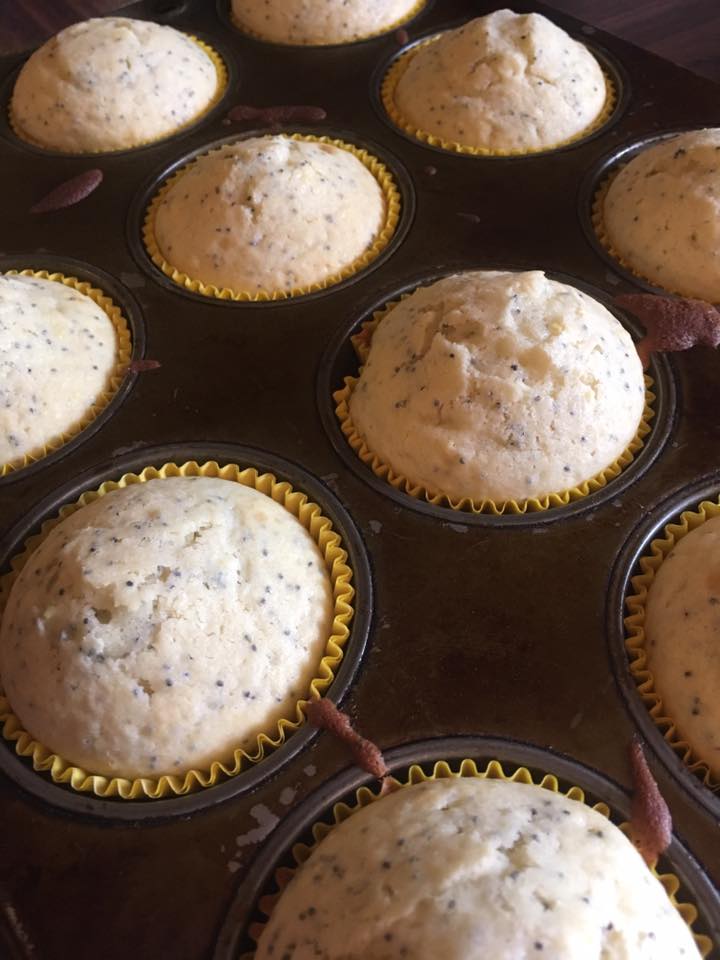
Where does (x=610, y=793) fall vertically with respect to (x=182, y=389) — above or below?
below

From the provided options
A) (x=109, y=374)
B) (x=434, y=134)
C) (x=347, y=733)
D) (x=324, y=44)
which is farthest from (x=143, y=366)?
(x=324, y=44)

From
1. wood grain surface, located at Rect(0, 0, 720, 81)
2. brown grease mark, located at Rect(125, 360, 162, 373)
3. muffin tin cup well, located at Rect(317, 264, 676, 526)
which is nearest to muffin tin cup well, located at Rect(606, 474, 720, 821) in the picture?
muffin tin cup well, located at Rect(317, 264, 676, 526)

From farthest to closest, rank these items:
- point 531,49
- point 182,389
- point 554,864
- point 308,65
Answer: point 308,65 < point 531,49 < point 182,389 < point 554,864

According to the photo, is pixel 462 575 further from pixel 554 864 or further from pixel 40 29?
pixel 40 29

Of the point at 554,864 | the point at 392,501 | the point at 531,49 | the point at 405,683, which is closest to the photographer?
the point at 554,864

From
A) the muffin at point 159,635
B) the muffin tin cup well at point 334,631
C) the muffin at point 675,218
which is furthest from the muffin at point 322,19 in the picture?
the muffin at point 159,635

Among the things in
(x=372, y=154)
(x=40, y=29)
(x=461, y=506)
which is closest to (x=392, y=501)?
(x=461, y=506)

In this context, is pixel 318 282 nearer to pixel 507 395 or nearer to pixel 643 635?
pixel 507 395

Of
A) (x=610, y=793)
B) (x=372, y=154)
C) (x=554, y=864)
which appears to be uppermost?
(x=372, y=154)
